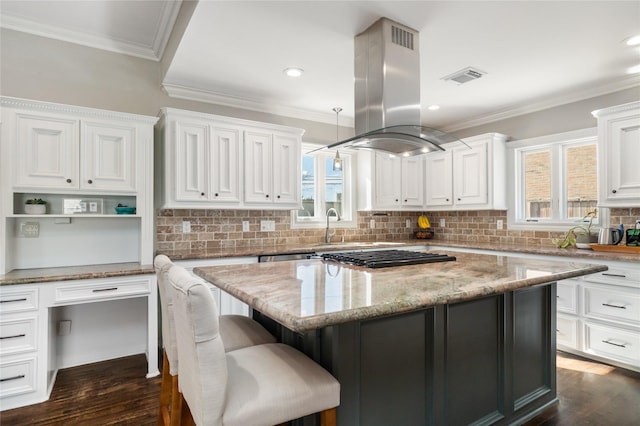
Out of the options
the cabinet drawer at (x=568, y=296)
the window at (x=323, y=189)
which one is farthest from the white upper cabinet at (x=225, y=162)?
the cabinet drawer at (x=568, y=296)

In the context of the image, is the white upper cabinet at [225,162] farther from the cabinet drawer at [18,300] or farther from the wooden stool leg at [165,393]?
the wooden stool leg at [165,393]

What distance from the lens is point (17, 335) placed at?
233 cm

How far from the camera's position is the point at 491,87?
358 centimetres

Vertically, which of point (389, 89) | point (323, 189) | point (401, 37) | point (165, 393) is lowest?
point (165, 393)

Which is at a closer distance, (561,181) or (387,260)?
(387,260)

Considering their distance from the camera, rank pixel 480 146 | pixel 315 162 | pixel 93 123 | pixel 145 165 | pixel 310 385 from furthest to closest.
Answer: pixel 315 162, pixel 480 146, pixel 145 165, pixel 93 123, pixel 310 385

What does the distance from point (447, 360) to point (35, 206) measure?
3.08m

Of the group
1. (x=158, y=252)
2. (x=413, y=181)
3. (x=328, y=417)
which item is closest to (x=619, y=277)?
(x=413, y=181)

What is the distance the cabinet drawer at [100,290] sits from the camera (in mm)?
2500

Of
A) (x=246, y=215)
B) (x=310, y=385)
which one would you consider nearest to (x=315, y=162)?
(x=246, y=215)

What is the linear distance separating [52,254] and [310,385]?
2790mm

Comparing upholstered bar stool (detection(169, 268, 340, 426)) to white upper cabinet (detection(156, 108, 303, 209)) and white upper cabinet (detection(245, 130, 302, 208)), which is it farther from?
white upper cabinet (detection(245, 130, 302, 208))

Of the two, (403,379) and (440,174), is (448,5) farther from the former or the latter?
(440,174)

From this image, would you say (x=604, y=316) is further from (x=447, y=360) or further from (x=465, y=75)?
(x=465, y=75)
